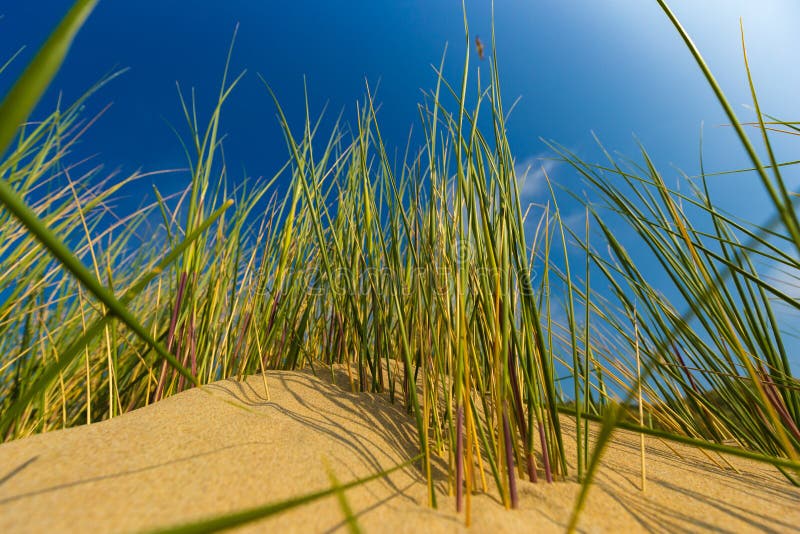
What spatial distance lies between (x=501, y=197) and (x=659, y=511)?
0.64 metres

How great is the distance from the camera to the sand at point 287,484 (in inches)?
20.2

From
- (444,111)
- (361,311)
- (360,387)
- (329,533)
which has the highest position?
(444,111)

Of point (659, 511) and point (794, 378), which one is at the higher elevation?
point (794, 378)

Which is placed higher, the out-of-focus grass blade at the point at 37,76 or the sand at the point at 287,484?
the out-of-focus grass blade at the point at 37,76

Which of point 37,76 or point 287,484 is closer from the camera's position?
point 37,76

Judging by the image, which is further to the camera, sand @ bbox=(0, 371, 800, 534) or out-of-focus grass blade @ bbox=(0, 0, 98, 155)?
sand @ bbox=(0, 371, 800, 534)

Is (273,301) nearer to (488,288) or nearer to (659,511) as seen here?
(488,288)

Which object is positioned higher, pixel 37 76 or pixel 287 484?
pixel 37 76

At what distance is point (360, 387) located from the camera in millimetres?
1163

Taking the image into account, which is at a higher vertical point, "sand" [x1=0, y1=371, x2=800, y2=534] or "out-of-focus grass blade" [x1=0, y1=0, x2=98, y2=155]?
"out-of-focus grass blade" [x1=0, y1=0, x2=98, y2=155]

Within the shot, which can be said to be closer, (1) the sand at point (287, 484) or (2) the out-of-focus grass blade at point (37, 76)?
(2) the out-of-focus grass blade at point (37, 76)

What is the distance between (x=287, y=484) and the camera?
0.62 meters

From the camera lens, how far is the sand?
1.68 ft

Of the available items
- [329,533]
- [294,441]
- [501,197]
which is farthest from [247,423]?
[501,197]
